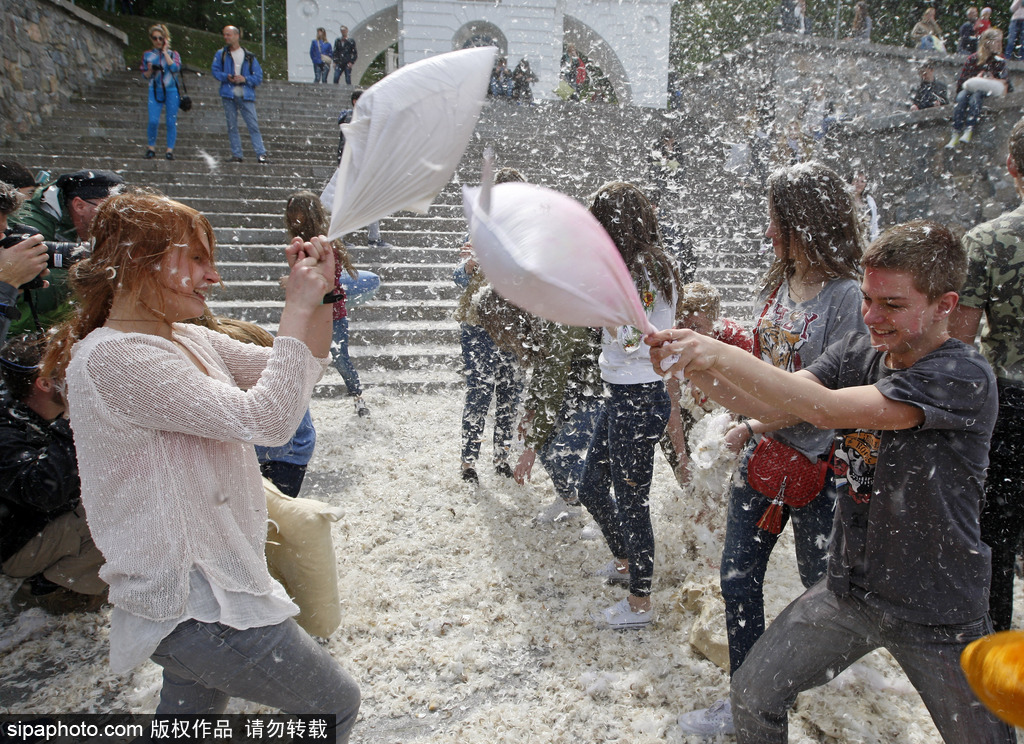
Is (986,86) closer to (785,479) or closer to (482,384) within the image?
(482,384)

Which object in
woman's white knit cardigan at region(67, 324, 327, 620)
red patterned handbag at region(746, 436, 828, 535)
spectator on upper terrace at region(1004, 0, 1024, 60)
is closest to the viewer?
woman's white knit cardigan at region(67, 324, 327, 620)

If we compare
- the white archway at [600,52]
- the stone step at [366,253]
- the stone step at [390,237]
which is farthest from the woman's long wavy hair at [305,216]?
the white archway at [600,52]

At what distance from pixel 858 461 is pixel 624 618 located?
5.03ft

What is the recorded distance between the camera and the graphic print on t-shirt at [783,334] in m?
2.15

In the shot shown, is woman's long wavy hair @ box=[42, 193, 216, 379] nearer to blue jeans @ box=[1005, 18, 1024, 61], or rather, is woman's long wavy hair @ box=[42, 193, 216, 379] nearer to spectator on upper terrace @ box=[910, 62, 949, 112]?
spectator on upper terrace @ box=[910, 62, 949, 112]

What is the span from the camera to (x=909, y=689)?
2539 mm

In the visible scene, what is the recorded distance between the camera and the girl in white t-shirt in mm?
2525

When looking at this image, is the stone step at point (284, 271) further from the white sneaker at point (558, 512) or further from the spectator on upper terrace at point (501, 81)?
the spectator on upper terrace at point (501, 81)

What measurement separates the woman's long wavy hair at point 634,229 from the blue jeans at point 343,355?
3213 millimetres

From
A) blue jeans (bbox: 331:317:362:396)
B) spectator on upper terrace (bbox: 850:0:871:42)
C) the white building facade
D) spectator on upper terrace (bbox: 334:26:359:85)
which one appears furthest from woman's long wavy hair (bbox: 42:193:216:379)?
the white building facade

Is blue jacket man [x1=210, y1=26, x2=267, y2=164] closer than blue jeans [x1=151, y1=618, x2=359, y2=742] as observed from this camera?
No

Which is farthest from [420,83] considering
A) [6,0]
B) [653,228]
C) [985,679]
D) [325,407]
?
[6,0]

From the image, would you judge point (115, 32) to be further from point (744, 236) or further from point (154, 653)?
point (154, 653)

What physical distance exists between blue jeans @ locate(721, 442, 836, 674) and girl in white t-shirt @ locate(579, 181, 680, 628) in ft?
1.87
